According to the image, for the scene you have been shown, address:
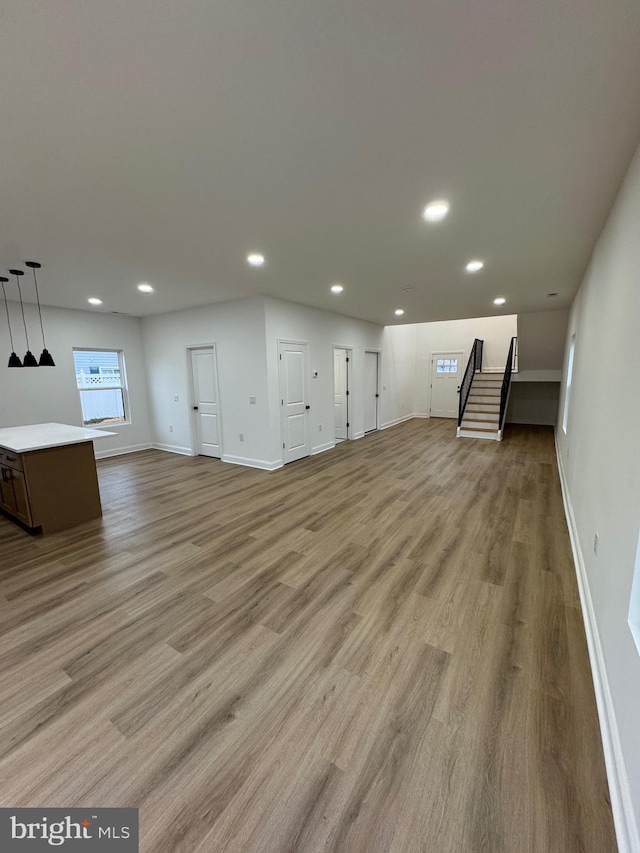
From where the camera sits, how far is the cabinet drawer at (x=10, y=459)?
133 inches

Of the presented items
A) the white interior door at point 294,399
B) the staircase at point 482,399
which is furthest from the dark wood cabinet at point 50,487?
the staircase at point 482,399

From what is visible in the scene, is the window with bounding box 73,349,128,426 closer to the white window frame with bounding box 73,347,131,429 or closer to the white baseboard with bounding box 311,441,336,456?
the white window frame with bounding box 73,347,131,429

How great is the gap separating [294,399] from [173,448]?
116 inches

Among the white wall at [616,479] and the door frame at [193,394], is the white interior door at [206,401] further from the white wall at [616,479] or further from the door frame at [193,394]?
the white wall at [616,479]

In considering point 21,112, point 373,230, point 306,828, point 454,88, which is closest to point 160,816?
point 306,828

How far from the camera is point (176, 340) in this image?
20.9 feet

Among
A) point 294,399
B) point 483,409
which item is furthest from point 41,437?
point 483,409

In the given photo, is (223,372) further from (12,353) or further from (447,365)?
(447,365)

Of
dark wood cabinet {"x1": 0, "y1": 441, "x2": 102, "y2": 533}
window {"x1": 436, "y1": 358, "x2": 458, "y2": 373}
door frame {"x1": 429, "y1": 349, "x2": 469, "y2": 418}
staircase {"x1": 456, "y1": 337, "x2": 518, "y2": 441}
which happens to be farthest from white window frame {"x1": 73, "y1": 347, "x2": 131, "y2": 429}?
window {"x1": 436, "y1": 358, "x2": 458, "y2": 373}

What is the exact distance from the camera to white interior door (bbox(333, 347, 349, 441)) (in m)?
7.58

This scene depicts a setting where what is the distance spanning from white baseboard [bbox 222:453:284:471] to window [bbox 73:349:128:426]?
262 centimetres

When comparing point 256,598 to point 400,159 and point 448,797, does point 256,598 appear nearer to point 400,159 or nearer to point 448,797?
point 448,797

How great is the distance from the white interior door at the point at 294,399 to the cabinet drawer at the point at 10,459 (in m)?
3.35

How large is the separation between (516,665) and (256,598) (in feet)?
5.34
